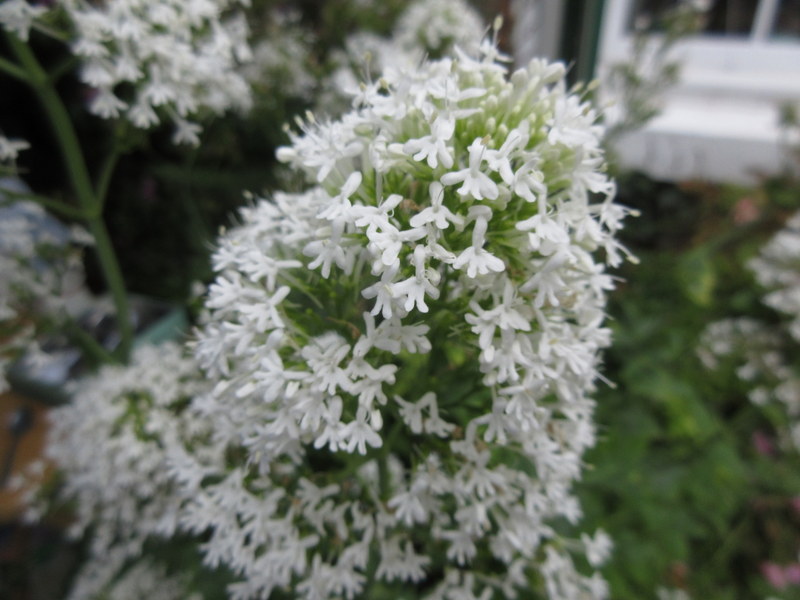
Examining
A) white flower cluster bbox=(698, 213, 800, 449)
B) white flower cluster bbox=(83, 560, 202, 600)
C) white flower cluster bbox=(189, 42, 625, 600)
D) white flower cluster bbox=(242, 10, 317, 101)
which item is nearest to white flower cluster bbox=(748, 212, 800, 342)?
white flower cluster bbox=(698, 213, 800, 449)

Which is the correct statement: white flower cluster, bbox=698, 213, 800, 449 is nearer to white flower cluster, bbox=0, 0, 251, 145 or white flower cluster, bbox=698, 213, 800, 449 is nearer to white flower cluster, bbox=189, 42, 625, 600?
white flower cluster, bbox=189, 42, 625, 600

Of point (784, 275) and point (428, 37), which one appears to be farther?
point (784, 275)

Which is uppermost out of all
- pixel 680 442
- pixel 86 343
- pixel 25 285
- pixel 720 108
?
pixel 720 108

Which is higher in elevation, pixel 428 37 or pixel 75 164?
pixel 428 37

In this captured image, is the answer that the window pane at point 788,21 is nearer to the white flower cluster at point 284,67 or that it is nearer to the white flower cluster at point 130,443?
the white flower cluster at point 284,67

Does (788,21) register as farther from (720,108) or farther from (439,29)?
(439,29)

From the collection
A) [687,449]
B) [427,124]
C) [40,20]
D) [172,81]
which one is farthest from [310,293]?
[687,449]

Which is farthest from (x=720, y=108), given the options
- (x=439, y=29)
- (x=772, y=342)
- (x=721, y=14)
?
(x=439, y=29)
